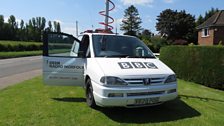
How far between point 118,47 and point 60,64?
62.3 inches

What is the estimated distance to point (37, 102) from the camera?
22.8 feet

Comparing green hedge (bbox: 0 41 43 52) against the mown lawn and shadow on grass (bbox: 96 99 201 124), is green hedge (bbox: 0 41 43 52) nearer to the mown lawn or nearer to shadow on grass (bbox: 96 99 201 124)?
the mown lawn

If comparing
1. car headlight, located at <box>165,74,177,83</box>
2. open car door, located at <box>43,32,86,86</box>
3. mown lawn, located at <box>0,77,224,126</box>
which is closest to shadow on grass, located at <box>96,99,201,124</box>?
mown lawn, located at <box>0,77,224,126</box>

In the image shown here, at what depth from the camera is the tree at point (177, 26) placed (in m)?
66.6

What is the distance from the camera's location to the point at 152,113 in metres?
6.13

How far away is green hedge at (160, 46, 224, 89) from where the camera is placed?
11109 mm

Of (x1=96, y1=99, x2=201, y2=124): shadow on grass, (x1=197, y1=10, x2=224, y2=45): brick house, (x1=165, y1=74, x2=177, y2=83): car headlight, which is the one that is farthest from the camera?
(x1=197, y1=10, x2=224, y2=45): brick house

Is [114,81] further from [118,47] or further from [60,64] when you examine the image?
[60,64]

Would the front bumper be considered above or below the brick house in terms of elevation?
below

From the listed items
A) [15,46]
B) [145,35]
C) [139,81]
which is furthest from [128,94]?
[145,35]

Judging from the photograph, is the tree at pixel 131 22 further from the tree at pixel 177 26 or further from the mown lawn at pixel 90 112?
the mown lawn at pixel 90 112

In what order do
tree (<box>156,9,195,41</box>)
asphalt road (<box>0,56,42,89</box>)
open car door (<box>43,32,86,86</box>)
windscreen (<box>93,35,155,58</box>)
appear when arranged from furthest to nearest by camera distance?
→ tree (<box>156,9,195,41</box>)
asphalt road (<box>0,56,42,89</box>)
open car door (<box>43,32,86,86</box>)
windscreen (<box>93,35,155,58</box>)

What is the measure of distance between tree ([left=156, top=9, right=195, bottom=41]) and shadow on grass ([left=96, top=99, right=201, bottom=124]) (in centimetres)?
6052

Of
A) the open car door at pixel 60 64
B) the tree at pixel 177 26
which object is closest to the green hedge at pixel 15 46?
the tree at pixel 177 26
